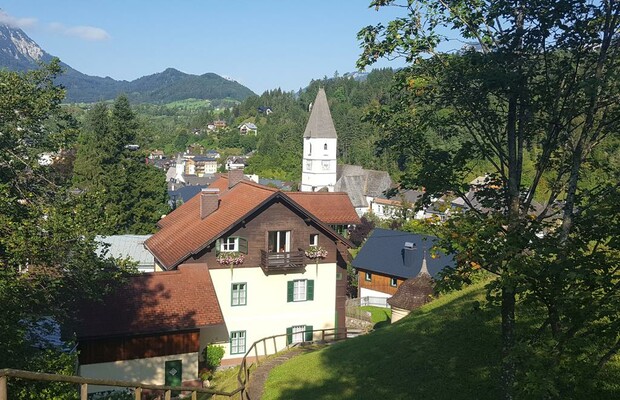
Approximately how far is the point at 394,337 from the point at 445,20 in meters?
11.4

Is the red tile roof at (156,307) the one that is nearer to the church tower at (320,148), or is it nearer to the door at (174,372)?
the door at (174,372)

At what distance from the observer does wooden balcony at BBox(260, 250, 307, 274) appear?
28.4 m

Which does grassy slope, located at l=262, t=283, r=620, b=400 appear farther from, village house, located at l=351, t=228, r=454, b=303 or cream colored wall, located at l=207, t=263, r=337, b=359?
village house, located at l=351, t=228, r=454, b=303

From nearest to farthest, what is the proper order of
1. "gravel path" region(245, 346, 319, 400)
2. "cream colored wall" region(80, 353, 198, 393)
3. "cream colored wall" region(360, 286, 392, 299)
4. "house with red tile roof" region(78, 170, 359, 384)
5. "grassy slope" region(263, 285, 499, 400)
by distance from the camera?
"grassy slope" region(263, 285, 499, 400) < "gravel path" region(245, 346, 319, 400) < "cream colored wall" region(80, 353, 198, 393) < "house with red tile roof" region(78, 170, 359, 384) < "cream colored wall" region(360, 286, 392, 299)

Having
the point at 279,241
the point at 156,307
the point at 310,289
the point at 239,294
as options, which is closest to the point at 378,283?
the point at 310,289

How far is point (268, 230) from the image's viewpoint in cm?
2909

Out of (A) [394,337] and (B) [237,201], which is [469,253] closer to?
(A) [394,337]

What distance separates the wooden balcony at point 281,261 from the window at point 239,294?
1430mm

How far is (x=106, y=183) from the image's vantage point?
48.8 meters

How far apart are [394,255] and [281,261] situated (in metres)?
21.1

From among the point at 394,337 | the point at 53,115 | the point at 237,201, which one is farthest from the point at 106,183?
the point at 394,337

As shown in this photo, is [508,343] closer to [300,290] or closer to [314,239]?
[300,290]

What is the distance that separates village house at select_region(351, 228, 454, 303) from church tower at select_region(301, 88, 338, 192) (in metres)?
46.5

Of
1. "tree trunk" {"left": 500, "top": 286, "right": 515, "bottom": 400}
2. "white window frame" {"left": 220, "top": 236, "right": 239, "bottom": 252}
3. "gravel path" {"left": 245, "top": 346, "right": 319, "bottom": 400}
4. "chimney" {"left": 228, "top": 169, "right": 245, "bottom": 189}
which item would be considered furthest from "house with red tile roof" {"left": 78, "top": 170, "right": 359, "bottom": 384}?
"tree trunk" {"left": 500, "top": 286, "right": 515, "bottom": 400}
